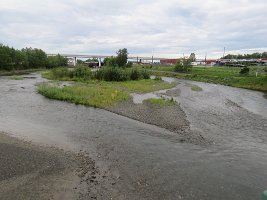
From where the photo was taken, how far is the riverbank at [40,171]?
41.8ft

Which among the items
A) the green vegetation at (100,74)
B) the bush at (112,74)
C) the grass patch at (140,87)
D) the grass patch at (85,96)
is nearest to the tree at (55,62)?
the green vegetation at (100,74)

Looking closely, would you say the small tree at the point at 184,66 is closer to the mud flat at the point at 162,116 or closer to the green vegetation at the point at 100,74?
the green vegetation at the point at 100,74

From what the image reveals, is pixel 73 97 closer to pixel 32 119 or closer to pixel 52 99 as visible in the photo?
pixel 52 99

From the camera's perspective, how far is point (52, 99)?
41.8m

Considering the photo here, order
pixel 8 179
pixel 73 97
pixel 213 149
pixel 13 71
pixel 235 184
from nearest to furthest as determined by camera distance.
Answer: pixel 8 179, pixel 235 184, pixel 213 149, pixel 73 97, pixel 13 71

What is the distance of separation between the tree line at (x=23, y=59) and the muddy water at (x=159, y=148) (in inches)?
2999

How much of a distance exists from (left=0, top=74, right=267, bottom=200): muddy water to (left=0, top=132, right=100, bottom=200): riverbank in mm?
1442

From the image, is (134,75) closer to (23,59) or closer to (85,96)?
(85,96)

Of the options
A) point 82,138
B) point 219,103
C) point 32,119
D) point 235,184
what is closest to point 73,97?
point 32,119

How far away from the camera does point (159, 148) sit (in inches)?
800

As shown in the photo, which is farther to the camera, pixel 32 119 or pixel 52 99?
pixel 52 99

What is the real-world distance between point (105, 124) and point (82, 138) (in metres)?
5.36

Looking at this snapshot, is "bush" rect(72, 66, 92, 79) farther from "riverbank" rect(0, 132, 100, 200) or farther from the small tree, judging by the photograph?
"riverbank" rect(0, 132, 100, 200)

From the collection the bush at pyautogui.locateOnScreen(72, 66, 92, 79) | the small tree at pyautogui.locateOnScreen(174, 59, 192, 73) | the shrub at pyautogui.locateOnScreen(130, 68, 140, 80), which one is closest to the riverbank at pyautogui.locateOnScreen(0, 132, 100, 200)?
the bush at pyautogui.locateOnScreen(72, 66, 92, 79)
